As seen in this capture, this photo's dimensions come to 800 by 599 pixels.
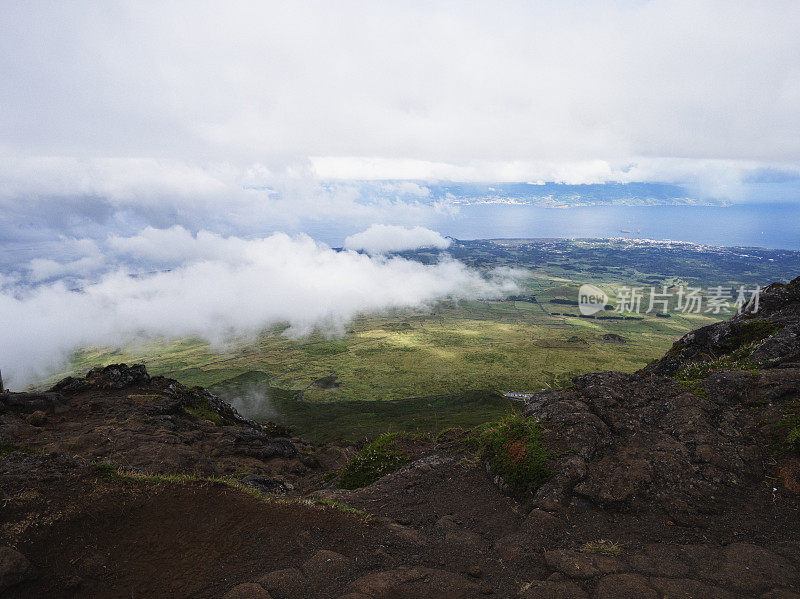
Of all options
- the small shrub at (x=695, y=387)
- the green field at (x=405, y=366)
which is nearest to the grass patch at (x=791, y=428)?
the small shrub at (x=695, y=387)

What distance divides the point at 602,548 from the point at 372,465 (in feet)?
33.2

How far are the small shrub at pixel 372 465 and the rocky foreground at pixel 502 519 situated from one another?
68 centimetres

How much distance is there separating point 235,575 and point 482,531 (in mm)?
6368

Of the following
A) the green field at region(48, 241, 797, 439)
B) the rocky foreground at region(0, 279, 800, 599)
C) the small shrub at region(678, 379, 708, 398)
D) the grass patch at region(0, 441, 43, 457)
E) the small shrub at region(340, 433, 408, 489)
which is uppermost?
the small shrub at region(678, 379, 708, 398)

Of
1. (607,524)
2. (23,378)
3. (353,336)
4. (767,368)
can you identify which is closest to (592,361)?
(353,336)

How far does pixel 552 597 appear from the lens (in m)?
7.34

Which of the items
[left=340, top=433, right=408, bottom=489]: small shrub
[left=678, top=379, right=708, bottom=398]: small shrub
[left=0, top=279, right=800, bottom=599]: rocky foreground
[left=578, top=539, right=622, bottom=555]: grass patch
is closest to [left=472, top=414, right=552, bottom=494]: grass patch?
[left=0, top=279, right=800, bottom=599]: rocky foreground

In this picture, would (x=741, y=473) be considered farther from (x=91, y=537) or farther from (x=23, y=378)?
(x=23, y=378)

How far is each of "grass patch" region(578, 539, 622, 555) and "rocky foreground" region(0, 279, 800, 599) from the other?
0.03m

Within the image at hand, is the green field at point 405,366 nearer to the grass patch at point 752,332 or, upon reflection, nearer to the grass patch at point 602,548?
the grass patch at point 752,332

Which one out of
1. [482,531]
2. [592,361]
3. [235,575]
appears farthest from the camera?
[592,361]

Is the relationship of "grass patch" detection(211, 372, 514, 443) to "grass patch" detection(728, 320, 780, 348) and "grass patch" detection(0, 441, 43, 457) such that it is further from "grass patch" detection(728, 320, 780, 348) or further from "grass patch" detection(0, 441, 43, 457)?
"grass patch" detection(0, 441, 43, 457)

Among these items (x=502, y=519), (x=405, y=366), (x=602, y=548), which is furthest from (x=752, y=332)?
(x=405, y=366)

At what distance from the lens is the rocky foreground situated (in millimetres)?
7695
